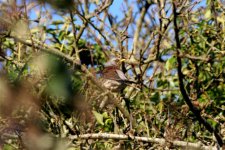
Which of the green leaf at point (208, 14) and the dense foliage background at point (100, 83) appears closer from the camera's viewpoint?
the dense foliage background at point (100, 83)

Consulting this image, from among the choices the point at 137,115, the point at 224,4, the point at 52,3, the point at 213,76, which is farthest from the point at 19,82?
the point at 213,76

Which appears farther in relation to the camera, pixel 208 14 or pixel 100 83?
pixel 208 14

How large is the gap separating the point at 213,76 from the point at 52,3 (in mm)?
4323

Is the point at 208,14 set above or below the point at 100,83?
above

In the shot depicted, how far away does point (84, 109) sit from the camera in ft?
2.29

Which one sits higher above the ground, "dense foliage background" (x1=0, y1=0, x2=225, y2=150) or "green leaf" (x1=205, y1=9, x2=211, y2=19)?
"green leaf" (x1=205, y1=9, x2=211, y2=19)

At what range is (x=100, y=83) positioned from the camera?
1231 mm

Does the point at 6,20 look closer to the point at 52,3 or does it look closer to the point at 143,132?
the point at 52,3

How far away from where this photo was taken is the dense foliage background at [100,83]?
27.1 inches

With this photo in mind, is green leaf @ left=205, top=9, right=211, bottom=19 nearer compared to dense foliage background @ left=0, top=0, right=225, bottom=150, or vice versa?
dense foliage background @ left=0, top=0, right=225, bottom=150

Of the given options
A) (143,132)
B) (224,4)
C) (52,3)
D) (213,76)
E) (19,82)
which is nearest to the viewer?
(52,3)

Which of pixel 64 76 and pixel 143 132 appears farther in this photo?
pixel 143 132

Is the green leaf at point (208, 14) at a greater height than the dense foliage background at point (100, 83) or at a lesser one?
greater

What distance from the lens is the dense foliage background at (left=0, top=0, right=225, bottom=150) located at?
0.69 m
